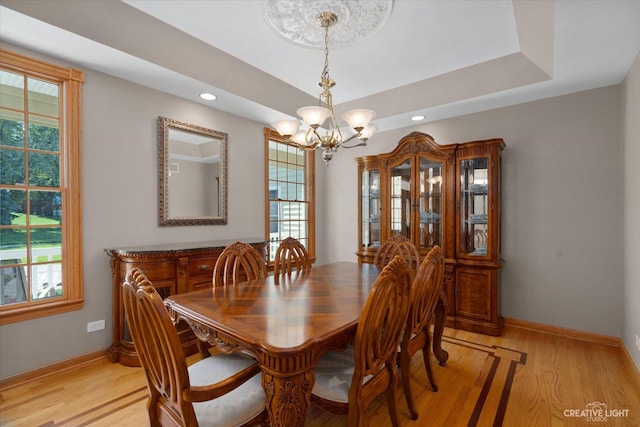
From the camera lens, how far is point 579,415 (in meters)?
1.94

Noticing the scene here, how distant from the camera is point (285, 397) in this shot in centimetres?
123

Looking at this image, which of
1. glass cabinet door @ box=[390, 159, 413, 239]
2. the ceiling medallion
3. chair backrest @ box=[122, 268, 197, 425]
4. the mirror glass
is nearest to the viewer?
chair backrest @ box=[122, 268, 197, 425]

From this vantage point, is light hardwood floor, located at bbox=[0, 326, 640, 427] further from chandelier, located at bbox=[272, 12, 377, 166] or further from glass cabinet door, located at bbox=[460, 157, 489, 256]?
chandelier, located at bbox=[272, 12, 377, 166]

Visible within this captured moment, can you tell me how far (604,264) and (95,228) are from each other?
4.75 metres

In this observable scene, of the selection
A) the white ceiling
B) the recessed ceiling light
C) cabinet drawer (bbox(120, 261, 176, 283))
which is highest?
the white ceiling

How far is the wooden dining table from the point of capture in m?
1.23

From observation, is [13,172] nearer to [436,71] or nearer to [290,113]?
[290,113]

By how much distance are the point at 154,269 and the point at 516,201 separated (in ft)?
12.3

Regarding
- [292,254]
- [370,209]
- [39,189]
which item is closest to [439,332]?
[292,254]

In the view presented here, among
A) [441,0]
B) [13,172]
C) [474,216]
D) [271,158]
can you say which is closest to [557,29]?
[441,0]

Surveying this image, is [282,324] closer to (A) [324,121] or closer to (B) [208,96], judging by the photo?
(A) [324,121]

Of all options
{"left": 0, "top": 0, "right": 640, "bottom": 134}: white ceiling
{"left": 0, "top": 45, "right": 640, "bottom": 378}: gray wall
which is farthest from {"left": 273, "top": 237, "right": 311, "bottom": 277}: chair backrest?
{"left": 0, "top": 0, "right": 640, "bottom": 134}: white ceiling

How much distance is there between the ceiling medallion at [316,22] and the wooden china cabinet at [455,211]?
1.60m

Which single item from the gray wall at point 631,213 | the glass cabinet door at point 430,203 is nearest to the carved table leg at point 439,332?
the glass cabinet door at point 430,203
